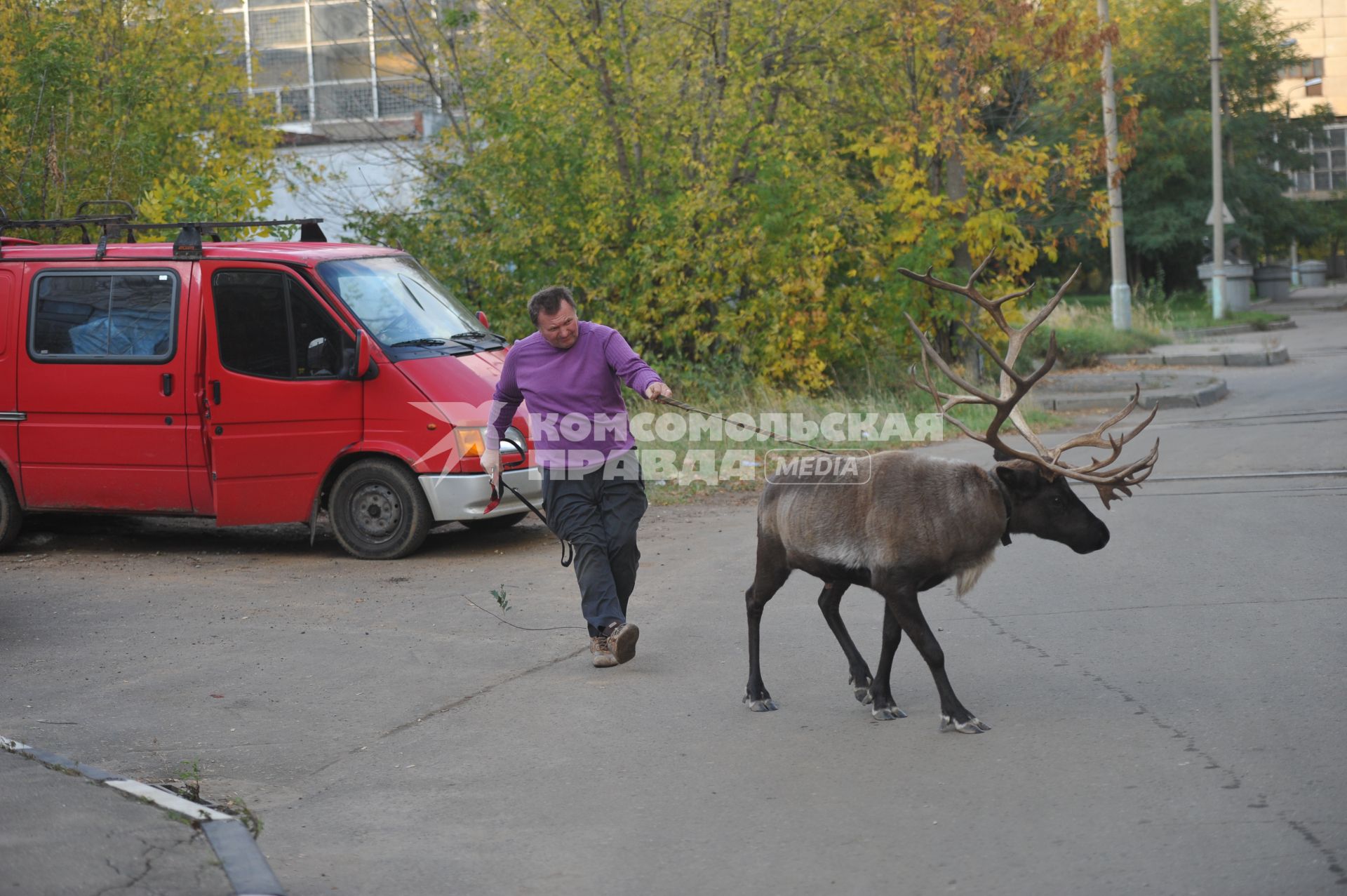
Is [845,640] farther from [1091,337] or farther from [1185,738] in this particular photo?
[1091,337]

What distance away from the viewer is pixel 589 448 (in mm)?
7375

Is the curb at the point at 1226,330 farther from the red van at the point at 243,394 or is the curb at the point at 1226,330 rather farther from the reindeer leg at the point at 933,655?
the reindeer leg at the point at 933,655

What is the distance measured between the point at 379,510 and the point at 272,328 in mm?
1567

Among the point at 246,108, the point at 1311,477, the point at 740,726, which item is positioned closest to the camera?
the point at 740,726

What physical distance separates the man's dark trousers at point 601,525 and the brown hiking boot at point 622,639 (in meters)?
0.05

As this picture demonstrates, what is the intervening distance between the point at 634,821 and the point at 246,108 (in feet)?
62.4

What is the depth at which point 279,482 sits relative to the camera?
33.7 ft

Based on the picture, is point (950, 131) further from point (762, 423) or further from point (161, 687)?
point (161, 687)

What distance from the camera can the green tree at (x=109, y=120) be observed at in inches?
596

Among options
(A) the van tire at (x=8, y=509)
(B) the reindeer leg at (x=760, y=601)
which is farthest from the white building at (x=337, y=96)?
(B) the reindeer leg at (x=760, y=601)

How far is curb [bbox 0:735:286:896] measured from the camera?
438 centimetres

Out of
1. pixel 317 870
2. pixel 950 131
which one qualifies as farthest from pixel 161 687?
pixel 950 131

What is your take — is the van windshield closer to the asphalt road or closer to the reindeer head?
the asphalt road

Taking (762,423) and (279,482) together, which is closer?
(279,482)
